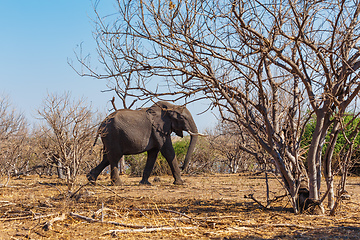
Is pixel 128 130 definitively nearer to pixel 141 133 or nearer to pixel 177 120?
pixel 141 133

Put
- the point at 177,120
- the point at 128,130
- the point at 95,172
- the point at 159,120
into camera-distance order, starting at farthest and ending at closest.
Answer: the point at 177,120
the point at 159,120
the point at 95,172
the point at 128,130

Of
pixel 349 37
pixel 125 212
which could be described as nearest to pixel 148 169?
pixel 125 212

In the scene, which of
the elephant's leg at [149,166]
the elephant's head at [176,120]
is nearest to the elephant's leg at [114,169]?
the elephant's leg at [149,166]

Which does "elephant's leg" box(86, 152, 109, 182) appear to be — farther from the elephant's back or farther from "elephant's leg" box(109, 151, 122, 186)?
the elephant's back

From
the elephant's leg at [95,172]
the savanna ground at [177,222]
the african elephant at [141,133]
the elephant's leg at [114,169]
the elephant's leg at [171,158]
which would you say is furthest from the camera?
the elephant's leg at [171,158]

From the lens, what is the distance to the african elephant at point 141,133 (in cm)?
1074

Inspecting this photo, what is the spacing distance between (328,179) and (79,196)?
171 inches

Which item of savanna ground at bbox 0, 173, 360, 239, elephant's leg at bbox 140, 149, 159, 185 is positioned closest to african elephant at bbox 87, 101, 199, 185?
elephant's leg at bbox 140, 149, 159, 185

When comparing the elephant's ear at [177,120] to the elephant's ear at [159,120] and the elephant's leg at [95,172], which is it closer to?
the elephant's ear at [159,120]

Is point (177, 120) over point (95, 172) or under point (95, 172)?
over

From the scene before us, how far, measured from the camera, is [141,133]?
11.0 meters

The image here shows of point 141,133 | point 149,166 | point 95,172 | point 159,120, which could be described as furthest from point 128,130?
point 95,172

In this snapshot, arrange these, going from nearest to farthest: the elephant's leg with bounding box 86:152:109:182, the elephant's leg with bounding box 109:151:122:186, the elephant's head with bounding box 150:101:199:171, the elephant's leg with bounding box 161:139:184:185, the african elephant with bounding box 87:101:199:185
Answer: the elephant's leg with bounding box 109:151:122:186 → the african elephant with bounding box 87:101:199:185 → the elephant's leg with bounding box 86:152:109:182 → the elephant's leg with bounding box 161:139:184:185 → the elephant's head with bounding box 150:101:199:171

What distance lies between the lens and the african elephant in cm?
1074
